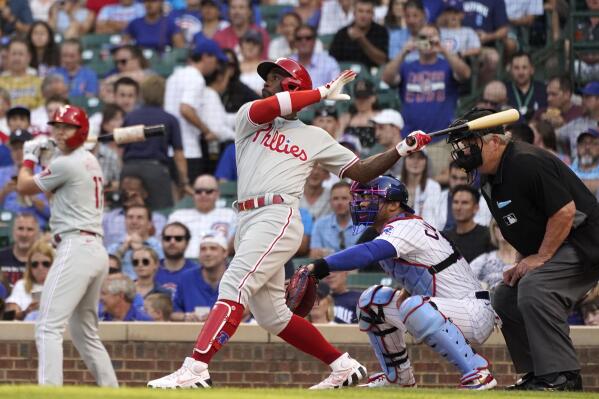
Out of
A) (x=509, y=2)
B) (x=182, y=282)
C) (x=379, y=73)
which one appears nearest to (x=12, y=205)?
(x=182, y=282)

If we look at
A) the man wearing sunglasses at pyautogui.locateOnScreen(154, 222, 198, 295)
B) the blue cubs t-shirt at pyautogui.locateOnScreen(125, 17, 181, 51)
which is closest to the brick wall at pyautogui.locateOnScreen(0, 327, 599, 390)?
the man wearing sunglasses at pyautogui.locateOnScreen(154, 222, 198, 295)

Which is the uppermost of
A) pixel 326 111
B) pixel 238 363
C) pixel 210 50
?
pixel 210 50

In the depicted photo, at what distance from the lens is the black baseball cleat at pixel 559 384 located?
23.6 ft

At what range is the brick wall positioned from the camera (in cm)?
945

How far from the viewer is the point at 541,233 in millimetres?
7406

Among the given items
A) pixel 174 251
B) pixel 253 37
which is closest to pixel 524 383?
pixel 174 251

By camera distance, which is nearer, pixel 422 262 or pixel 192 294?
pixel 422 262

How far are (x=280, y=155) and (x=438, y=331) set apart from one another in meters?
1.31

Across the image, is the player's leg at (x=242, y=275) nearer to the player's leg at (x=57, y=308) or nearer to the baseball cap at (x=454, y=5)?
the player's leg at (x=57, y=308)

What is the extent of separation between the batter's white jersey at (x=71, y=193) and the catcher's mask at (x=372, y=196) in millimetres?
1850

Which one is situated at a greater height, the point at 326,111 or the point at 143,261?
the point at 326,111

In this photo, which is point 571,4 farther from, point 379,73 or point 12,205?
point 12,205

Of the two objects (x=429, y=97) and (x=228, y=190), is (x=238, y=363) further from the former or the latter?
(x=429, y=97)

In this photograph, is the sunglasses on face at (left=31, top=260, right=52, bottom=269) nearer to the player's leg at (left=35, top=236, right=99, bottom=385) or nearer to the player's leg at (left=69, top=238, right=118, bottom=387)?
the player's leg at (left=69, top=238, right=118, bottom=387)
